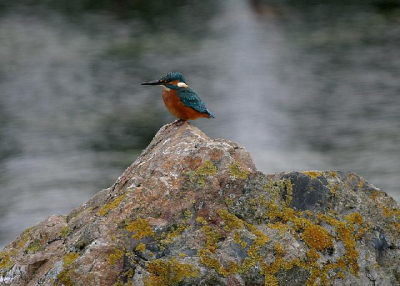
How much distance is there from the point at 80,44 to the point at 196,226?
66.3 feet

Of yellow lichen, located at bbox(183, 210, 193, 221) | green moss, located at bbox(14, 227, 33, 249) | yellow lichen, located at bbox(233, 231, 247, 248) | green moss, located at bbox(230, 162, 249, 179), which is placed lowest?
green moss, located at bbox(14, 227, 33, 249)

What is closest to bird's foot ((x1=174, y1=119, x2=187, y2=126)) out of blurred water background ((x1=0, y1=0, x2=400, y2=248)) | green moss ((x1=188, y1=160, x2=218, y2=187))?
green moss ((x1=188, y1=160, x2=218, y2=187))

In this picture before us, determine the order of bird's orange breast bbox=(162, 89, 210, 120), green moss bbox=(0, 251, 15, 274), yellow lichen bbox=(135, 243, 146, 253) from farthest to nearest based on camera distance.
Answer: bird's orange breast bbox=(162, 89, 210, 120)
green moss bbox=(0, 251, 15, 274)
yellow lichen bbox=(135, 243, 146, 253)

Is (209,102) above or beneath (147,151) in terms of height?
beneath

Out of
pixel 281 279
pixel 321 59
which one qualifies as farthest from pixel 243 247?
pixel 321 59

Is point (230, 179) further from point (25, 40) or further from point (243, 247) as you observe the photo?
point (25, 40)

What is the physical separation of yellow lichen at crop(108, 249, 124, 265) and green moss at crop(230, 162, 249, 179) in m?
1.02

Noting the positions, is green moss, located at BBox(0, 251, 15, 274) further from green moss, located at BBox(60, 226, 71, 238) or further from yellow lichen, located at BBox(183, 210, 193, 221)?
yellow lichen, located at BBox(183, 210, 193, 221)

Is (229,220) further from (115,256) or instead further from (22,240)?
(22,240)

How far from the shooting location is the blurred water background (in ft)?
47.8

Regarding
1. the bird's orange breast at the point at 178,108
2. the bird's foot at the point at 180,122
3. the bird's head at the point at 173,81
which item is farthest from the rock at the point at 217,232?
the bird's head at the point at 173,81

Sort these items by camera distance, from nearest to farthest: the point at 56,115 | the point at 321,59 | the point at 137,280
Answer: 1. the point at 137,280
2. the point at 56,115
3. the point at 321,59

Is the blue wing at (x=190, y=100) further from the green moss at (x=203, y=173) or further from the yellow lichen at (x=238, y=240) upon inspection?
the yellow lichen at (x=238, y=240)

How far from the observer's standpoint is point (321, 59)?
2223 cm
